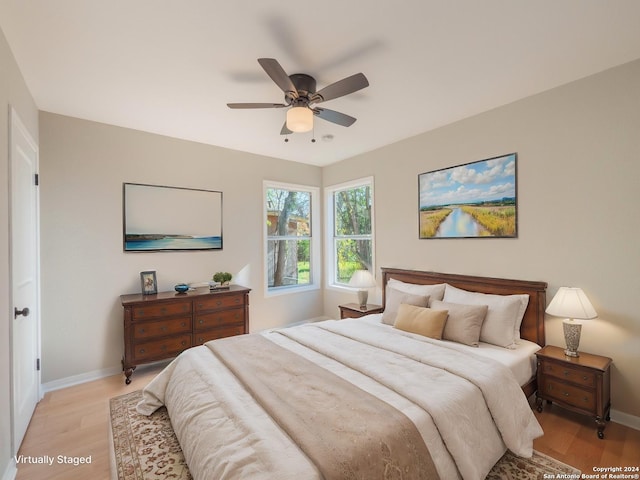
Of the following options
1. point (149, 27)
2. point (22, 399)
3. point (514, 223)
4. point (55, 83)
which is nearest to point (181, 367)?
point (22, 399)

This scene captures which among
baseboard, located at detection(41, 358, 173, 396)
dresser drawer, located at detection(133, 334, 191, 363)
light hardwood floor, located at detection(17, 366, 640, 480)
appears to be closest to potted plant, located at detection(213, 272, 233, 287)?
dresser drawer, located at detection(133, 334, 191, 363)

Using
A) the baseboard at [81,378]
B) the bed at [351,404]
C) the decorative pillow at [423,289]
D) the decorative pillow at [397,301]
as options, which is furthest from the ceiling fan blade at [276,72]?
the baseboard at [81,378]

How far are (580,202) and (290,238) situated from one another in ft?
11.5

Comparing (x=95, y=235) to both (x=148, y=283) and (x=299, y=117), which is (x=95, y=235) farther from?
(x=299, y=117)

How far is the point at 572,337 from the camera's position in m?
2.37

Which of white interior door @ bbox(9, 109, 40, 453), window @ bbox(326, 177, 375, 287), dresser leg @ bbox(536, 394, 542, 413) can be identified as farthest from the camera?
A: window @ bbox(326, 177, 375, 287)

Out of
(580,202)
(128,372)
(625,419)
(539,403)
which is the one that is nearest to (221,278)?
(128,372)

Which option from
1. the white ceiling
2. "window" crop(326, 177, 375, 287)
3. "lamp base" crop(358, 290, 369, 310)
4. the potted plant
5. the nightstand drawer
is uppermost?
the white ceiling

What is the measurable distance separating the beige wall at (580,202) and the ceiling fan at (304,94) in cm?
160

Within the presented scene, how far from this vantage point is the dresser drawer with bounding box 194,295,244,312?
342 cm

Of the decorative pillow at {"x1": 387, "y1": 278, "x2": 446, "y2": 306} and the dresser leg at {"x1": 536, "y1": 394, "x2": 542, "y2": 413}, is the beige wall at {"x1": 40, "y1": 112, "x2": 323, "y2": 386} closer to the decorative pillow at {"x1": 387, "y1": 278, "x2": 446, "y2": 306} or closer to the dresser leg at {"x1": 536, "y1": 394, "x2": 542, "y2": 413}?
the decorative pillow at {"x1": 387, "y1": 278, "x2": 446, "y2": 306}

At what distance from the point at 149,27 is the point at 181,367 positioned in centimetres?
219

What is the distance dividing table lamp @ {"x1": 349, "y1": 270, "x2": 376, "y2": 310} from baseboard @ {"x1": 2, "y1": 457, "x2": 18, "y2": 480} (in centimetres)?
320

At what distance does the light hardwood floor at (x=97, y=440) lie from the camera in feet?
6.37
